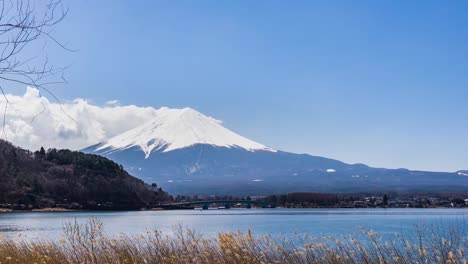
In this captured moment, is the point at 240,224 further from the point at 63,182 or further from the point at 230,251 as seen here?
the point at 63,182

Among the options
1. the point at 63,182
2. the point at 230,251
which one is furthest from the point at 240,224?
the point at 63,182

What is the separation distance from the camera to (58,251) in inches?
413

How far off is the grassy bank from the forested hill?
88.5m

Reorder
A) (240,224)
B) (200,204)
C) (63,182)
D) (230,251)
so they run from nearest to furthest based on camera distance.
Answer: (230,251) < (240,224) < (63,182) < (200,204)

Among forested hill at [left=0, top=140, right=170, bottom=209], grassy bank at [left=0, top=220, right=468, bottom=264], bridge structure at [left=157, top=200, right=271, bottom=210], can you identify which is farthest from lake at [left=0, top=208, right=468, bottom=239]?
bridge structure at [left=157, top=200, right=271, bottom=210]

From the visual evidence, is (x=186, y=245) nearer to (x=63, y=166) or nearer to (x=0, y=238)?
(x=0, y=238)

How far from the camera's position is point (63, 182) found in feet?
337

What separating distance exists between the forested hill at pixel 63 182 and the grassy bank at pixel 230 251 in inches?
3484

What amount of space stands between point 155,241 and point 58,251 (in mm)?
1722

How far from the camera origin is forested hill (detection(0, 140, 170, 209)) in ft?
323

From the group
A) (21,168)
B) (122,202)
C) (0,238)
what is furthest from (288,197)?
(0,238)

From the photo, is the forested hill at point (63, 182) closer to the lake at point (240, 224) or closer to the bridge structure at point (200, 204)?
the bridge structure at point (200, 204)

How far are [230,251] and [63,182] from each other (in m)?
98.1

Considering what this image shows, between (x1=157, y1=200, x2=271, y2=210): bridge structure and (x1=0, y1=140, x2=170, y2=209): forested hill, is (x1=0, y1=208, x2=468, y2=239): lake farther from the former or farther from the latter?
(x1=157, y1=200, x2=271, y2=210): bridge structure
